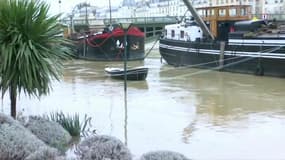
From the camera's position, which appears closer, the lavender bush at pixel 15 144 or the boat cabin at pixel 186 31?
the lavender bush at pixel 15 144

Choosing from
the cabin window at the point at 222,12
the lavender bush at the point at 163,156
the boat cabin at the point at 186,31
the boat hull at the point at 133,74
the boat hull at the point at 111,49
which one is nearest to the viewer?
the lavender bush at the point at 163,156

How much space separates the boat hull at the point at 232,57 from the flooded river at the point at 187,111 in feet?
2.59

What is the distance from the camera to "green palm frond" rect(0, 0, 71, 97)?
27.0 ft

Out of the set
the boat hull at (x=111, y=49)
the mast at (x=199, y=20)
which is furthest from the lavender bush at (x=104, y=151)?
the boat hull at (x=111, y=49)

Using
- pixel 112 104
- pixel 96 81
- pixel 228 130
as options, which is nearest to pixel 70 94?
pixel 112 104

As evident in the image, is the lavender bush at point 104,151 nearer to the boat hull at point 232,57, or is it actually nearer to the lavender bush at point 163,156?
the lavender bush at point 163,156

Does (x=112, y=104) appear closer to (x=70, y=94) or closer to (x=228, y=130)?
(x=70, y=94)

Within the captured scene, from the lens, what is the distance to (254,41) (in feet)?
85.3

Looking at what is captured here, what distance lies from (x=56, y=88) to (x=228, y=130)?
432 inches

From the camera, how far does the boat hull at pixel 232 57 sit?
82.0 ft

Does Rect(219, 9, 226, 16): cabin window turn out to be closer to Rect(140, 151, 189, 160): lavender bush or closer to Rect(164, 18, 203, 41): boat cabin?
Rect(164, 18, 203, 41): boat cabin

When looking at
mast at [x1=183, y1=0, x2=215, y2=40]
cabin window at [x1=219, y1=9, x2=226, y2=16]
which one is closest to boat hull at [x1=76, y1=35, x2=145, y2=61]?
cabin window at [x1=219, y1=9, x2=226, y2=16]

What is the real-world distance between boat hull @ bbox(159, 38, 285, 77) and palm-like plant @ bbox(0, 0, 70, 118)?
1775 cm

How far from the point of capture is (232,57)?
27.5 m
